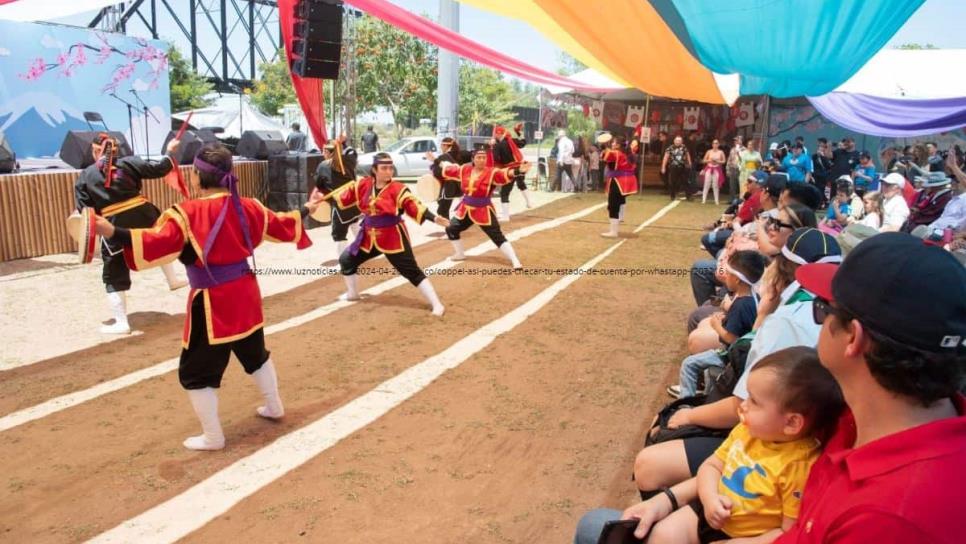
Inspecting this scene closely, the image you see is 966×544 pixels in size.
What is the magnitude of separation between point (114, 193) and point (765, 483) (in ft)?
19.7

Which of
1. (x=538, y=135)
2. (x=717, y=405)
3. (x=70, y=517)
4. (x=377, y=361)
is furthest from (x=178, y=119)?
(x=717, y=405)

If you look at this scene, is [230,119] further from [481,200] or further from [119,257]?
[119,257]

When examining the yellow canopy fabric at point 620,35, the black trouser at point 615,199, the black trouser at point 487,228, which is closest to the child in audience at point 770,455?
the yellow canopy fabric at point 620,35

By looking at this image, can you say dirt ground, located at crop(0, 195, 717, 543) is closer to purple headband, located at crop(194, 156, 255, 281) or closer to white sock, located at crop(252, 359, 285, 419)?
white sock, located at crop(252, 359, 285, 419)

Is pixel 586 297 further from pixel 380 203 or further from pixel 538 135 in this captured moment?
pixel 538 135

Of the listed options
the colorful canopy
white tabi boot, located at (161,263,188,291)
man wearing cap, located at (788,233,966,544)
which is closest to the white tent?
white tabi boot, located at (161,263,188,291)

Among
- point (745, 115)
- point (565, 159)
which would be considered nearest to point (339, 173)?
point (565, 159)

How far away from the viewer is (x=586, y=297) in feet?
26.0

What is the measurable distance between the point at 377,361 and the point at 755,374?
3.95 metres

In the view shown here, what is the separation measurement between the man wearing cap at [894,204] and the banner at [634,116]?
1498 centimetres

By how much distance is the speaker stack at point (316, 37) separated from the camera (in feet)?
32.0

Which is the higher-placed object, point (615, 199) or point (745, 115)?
point (745, 115)

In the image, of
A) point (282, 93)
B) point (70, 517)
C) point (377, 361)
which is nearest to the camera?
point (70, 517)

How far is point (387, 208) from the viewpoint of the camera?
6832 mm
